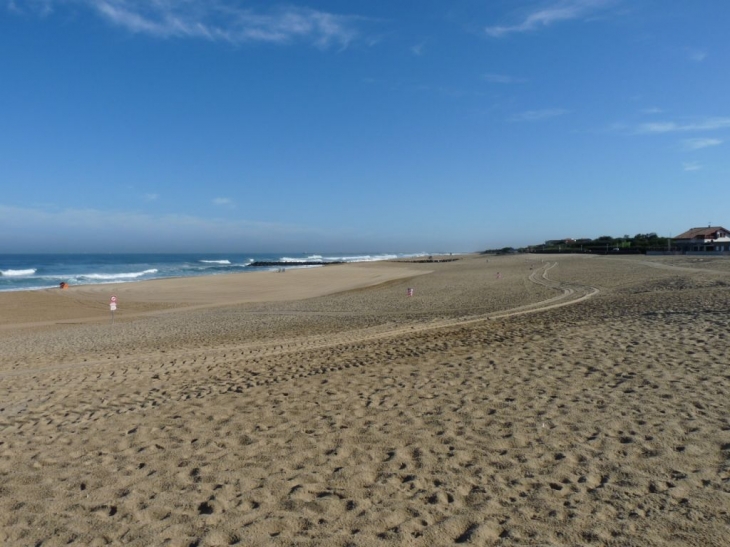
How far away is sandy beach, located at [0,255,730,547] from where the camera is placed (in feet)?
12.6

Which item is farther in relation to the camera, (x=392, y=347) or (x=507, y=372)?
(x=392, y=347)

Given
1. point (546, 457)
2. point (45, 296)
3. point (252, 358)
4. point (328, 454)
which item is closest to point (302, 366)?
point (252, 358)

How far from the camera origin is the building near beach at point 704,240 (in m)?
77.5

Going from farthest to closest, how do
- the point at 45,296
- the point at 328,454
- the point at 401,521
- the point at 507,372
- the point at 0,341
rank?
the point at 45,296 → the point at 0,341 → the point at 507,372 → the point at 328,454 → the point at 401,521

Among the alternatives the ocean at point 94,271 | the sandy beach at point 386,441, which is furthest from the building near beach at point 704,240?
the sandy beach at point 386,441

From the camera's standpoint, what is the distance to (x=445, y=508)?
399cm

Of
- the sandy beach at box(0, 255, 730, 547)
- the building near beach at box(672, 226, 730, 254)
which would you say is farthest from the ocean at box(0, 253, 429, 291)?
the building near beach at box(672, 226, 730, 254)

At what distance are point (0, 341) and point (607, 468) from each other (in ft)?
58.4

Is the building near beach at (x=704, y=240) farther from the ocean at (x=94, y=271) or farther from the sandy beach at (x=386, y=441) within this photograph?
the sandy beach at (x=386, y=441)

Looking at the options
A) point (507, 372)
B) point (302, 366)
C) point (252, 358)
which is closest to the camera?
point (507, 372)

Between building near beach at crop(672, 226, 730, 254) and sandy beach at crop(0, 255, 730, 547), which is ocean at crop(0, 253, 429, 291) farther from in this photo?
building near beach at crop(672, 226, 730, 254)

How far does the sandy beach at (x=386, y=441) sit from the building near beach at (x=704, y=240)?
8029 centimetres

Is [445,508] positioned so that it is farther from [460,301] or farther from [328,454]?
[460,301]

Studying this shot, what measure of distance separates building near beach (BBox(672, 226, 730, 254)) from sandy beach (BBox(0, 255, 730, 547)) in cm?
8029
